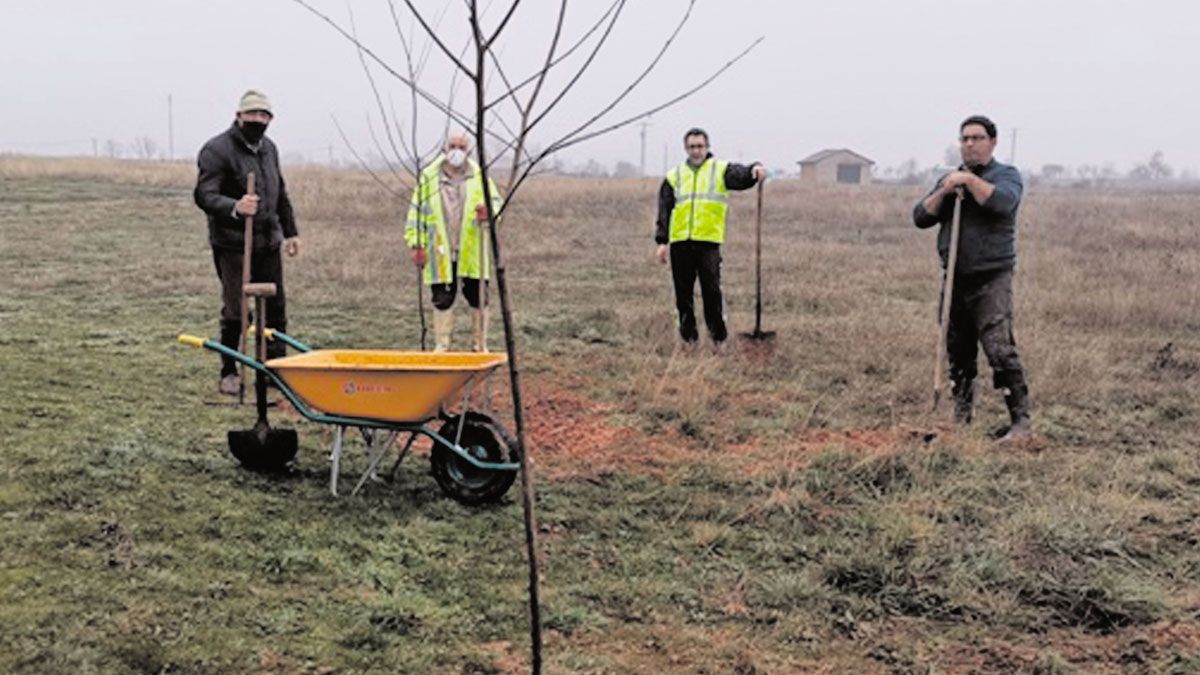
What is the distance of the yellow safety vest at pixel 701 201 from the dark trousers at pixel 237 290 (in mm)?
3170

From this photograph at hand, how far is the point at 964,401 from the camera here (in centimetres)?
602

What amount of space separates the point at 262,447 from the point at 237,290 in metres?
1.41

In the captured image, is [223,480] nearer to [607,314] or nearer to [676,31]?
[676,31]

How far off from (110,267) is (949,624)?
38.3 feet

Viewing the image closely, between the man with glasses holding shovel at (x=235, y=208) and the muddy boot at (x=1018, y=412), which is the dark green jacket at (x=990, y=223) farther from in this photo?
the man with glasses holding shovel at (x=235, y=208)

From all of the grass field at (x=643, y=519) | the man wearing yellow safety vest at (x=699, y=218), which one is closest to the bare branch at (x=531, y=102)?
the grass field at (x=643, y=519)

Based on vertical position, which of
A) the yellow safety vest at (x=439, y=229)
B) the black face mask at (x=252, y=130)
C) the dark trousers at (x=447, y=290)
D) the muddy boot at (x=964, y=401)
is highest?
the black face mask at (x=252, y=130)

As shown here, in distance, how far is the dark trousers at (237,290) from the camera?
5.46 m

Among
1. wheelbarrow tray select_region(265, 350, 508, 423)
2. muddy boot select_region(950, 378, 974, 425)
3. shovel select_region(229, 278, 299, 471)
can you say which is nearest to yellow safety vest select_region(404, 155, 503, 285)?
shovel select_region(229, 278, 299, 471)

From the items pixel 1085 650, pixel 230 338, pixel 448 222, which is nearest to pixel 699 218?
pixel 448 222

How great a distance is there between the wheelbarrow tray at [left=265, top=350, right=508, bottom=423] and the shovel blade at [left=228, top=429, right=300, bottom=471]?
0.32 meters

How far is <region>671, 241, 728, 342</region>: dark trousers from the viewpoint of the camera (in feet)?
25.0

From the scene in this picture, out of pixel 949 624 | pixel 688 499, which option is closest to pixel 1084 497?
pixel 949 624

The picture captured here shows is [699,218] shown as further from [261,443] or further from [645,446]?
[261,443]
